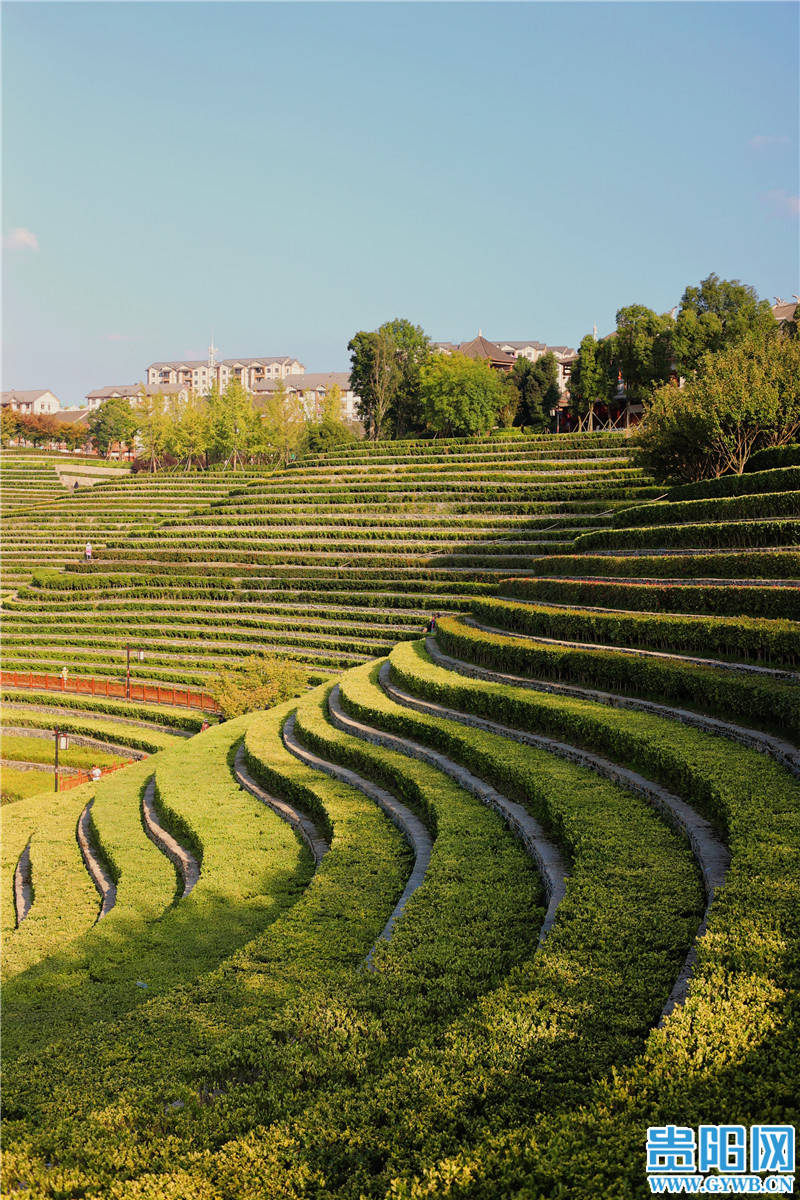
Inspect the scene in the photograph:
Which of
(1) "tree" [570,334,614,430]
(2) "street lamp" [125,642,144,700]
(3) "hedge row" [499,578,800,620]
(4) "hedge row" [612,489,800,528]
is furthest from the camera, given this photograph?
(1) "tree" [570,334,614,430]

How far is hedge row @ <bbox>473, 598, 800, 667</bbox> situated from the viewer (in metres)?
14.5

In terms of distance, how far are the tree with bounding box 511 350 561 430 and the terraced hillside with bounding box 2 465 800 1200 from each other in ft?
201

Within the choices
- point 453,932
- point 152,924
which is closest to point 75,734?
point 152,924

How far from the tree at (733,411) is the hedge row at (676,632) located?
37.8ft

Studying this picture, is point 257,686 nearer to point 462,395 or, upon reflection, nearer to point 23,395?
point 462,395

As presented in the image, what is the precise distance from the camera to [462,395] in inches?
2872

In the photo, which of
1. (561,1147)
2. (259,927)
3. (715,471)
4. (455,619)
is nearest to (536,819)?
(259,927)

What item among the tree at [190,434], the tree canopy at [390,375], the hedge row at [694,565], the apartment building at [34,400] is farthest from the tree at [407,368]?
the apartment building at [34,400]

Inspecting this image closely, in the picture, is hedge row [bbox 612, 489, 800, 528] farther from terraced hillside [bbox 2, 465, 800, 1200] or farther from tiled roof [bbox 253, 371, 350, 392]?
tiled roof [bbox 253, 371, 350, 392]

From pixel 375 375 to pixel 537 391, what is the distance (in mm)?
15254

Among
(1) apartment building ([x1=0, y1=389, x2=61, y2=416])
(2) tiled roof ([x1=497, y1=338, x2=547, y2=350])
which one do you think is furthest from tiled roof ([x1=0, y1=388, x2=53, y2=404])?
(2) tiled roof ([x1=497, y1=338, x2=547, y2=350])

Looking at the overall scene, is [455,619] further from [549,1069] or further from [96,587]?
[96,587]

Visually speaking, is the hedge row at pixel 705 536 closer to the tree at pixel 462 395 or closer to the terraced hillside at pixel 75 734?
the terraced hillside at pixel 75 734

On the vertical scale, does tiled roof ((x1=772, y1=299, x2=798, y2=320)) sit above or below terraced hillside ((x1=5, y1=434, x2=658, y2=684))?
above
